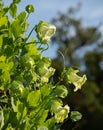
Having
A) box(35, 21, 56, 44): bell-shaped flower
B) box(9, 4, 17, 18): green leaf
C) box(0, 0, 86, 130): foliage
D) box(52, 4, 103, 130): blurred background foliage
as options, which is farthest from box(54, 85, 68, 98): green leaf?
box(52, 4, 103, 130): blurred background foliage

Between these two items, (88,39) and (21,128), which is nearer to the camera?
(21,128)

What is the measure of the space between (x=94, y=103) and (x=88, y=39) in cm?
552

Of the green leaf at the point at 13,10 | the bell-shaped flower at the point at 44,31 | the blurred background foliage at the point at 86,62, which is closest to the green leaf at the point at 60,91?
the bell-shaped flower at the point at 44,31

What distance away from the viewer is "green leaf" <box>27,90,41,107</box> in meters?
2.21

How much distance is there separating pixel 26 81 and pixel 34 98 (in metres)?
0.12

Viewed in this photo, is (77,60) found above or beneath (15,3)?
beneath

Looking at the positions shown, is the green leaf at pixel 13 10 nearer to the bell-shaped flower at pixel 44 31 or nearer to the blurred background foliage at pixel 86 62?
the bell-shaped flower at pixel 44 31

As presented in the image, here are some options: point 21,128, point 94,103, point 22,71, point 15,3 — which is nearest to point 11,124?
point 21,128

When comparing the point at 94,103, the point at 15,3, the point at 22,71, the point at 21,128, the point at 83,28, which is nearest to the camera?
the point at 21,128

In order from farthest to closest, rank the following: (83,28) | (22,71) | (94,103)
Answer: (83,28) → (94,103) → (22,71)

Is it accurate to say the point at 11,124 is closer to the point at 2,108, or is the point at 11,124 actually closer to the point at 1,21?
the point at 2,108

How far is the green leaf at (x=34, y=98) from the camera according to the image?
2207mm

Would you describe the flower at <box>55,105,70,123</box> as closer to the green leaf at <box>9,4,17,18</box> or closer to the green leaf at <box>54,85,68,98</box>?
the green leaf at <box>54,85,68,98</box>

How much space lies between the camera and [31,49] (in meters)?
2.34
